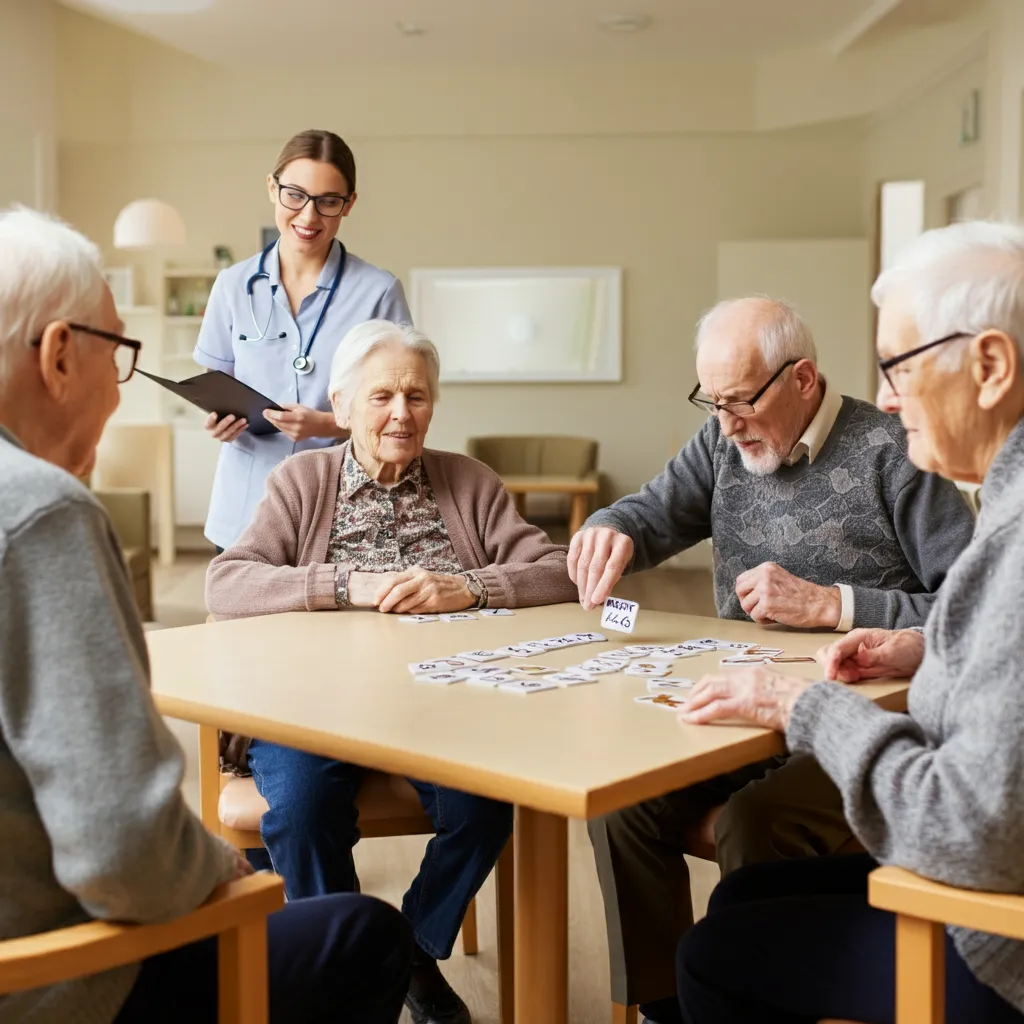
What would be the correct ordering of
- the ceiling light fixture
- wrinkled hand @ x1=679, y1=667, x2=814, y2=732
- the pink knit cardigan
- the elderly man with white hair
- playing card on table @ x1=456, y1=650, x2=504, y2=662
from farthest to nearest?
the ceiling light fixture < the pink knit cardigan < the elderly man with white hair < playing card on table @ x1=456, y1=650, x2=504, y2=662 < wrinkled hand @ x1=679, y1=667, x2=814, y2=732

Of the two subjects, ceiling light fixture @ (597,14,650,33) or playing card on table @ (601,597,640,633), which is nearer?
playing card on table @ (601,597,640,633)

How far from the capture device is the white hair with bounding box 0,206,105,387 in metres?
1.21

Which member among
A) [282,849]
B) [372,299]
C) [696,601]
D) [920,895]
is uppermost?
[372,299]

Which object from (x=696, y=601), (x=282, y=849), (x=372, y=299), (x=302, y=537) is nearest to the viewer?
(x=282, y=849)

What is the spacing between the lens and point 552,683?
68.2 inches

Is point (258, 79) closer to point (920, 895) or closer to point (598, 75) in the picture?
point (598, 75)

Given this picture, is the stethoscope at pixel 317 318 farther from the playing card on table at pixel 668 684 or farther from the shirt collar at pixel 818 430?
the playing card on table at pixel 668 684

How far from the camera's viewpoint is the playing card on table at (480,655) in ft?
6.26

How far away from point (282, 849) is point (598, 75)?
28.4ft

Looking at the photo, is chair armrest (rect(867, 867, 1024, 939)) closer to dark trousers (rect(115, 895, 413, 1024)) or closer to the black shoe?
dark trousers (rect(115, 895, 413, 1024))

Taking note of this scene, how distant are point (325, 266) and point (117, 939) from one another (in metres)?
2.22

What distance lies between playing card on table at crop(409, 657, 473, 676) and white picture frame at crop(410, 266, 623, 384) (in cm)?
843

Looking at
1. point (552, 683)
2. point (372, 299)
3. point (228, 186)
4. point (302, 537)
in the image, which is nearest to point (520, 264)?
point (228, 186)

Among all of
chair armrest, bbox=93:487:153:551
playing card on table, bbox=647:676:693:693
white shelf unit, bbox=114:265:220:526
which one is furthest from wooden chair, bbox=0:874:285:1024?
white shelf unit, bbox=114:265:220:526
